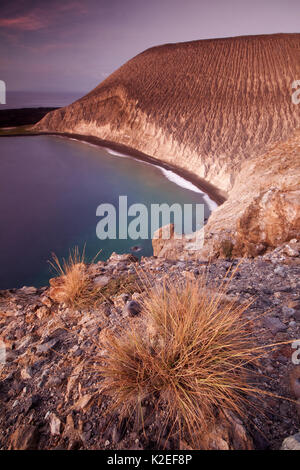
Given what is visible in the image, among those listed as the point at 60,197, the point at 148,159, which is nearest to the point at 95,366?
the point at 60,197

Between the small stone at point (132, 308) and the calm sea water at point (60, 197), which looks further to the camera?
the calm sea water at point (60, 197)

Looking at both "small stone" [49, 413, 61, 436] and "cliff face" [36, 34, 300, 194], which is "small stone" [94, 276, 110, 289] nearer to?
"small stone" [49, 413, 61, 436]

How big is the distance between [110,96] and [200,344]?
18222 millimetres

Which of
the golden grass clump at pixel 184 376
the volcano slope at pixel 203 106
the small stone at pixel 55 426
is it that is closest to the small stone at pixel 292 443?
the golden grass clump at pixel 184 376

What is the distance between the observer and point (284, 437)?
98 centimetres

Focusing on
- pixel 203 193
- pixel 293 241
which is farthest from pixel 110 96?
pixel 293 241

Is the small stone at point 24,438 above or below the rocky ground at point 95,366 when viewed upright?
below

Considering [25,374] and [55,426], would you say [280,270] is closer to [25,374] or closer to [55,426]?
[55,426]

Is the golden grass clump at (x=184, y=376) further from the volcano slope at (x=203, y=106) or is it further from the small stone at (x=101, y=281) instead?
the volcano slope at (x=203, y=106)

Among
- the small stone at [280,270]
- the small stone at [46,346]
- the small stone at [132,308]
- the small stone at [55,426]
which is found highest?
the small stone at [280,270]

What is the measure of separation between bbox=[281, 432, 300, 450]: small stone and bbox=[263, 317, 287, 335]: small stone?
58 centimetres

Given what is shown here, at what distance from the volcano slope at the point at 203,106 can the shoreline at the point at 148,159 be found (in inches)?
10.5

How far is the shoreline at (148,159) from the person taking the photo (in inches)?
357

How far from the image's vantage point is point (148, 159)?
1232 cm
